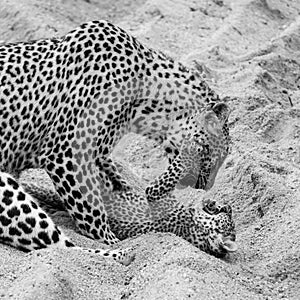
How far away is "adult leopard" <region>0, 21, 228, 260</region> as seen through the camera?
21.9 feet

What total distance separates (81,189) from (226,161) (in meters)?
1.44

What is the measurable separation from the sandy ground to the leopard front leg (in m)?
0.14

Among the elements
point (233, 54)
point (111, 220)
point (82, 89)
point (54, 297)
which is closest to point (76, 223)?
point (111, 220)

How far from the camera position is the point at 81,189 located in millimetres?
6668

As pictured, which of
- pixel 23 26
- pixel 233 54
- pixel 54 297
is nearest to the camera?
pixel 54 297

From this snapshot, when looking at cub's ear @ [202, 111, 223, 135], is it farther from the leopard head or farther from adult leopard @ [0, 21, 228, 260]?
the leopard head

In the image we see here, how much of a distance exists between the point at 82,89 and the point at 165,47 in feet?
11.1

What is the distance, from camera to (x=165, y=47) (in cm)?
1003

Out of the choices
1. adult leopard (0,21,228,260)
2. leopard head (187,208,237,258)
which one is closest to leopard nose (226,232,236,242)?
leopard head (187,208,237,258)

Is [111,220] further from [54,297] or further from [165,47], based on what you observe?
[165,47]

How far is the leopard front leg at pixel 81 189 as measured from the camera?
6660 mm

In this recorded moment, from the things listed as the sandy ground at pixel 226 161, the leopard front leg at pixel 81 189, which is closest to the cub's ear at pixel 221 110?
the sandy ground at pixel 226 161

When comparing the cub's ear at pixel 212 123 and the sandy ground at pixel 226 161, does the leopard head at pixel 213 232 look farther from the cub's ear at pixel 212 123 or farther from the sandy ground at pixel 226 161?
the cub's ear at pixel 212 123

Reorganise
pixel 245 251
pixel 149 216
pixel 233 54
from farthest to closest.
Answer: pixel 233 54 < pixel 149 216 < pixel 245 251
